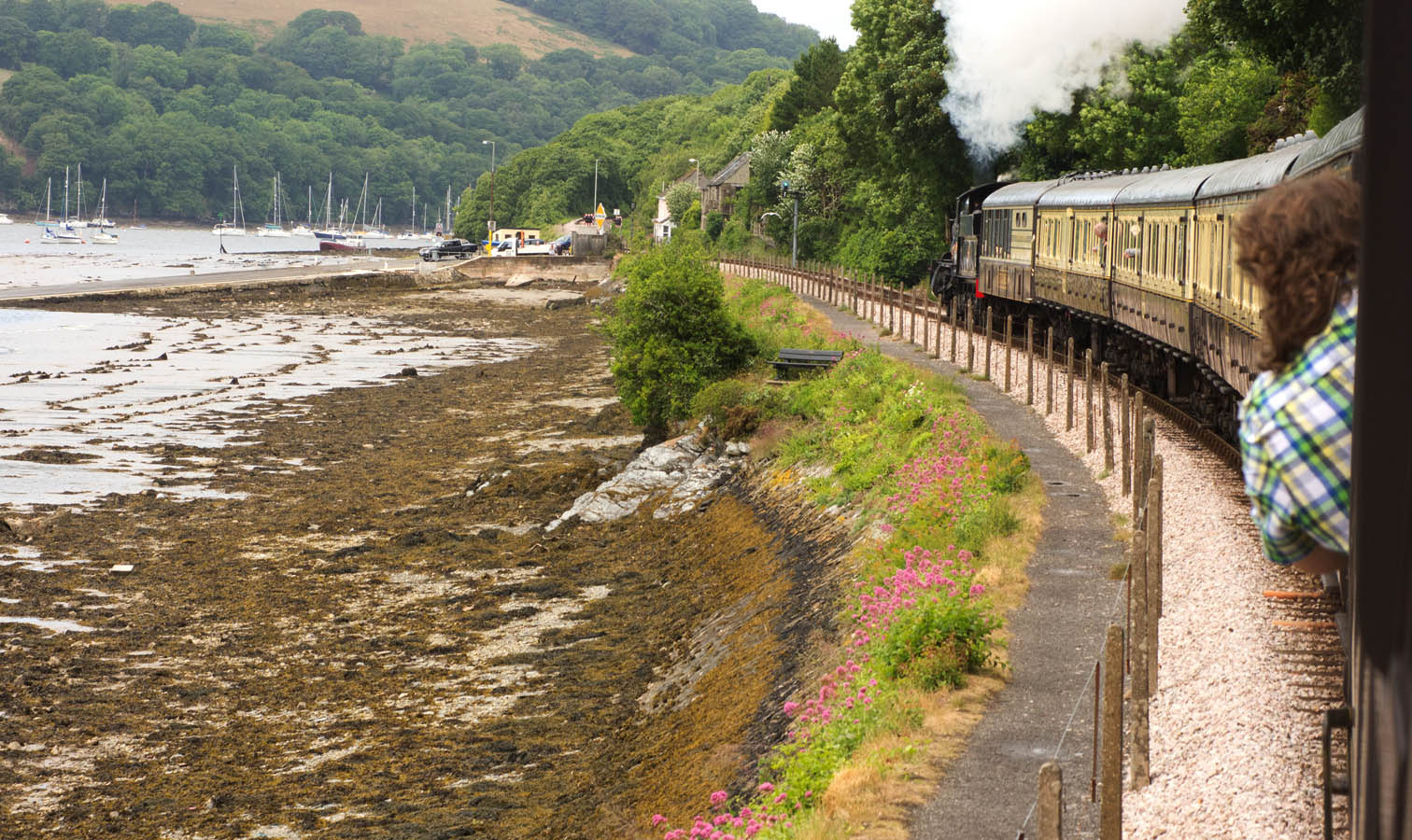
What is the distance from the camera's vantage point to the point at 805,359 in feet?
103

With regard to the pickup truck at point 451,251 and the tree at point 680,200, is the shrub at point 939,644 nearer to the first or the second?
the tree at point 680,200

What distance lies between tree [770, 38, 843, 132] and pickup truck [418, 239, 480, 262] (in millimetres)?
46145

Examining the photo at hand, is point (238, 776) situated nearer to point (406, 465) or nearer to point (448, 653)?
point (448, 653)

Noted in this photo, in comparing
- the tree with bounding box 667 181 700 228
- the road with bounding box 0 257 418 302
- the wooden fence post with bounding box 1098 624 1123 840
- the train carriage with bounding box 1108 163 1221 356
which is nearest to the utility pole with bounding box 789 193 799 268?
the road with bounding box 0 257 418 302

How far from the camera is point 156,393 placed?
47.8m

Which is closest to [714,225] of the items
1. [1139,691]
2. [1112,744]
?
[1139,691]

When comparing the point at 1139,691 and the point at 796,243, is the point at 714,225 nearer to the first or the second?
the point at 796,243

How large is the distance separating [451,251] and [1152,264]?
123346mm

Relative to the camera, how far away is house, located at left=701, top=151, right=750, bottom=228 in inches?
4518

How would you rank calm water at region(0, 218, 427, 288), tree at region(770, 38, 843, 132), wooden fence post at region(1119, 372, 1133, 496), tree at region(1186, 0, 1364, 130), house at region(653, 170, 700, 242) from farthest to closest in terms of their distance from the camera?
1. house at region(653, 170, 700, 242)
2. calm water at region(0, 218, 427, 288)
3. tree at region(770, 38, 843, 132)
4. tree at region(1186, 0, 1364, 130)
5. wooden fence post at region(1119, 372, 1133, 496)

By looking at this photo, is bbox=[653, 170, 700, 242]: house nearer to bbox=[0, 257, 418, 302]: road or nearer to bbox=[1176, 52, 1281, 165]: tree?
bbox=[0, 257, 418, 302]: road

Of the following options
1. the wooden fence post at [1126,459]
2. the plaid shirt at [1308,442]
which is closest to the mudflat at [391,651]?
the wooden fence post at [1126,459]

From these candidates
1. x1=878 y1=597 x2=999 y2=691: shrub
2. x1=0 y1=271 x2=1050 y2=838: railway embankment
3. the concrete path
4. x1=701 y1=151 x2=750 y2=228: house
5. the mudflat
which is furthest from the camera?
x1=701 y1=151 x2=750 y2=228: house

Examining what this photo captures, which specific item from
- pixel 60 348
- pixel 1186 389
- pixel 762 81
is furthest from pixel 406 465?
pixel 762 81
